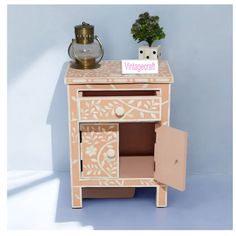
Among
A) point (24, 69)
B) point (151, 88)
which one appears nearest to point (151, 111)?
point (151, 88)

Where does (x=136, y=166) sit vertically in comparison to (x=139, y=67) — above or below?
below

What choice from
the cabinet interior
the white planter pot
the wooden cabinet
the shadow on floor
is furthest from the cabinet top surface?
the shadow on floor

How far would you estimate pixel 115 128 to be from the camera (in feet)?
6.48

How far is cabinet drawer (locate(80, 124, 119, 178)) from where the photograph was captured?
199 cm

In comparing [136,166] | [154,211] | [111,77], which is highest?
[111,77]

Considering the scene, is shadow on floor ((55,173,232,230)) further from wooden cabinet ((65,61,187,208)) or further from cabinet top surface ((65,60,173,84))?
cabinet top surface ((65,60,173,84))

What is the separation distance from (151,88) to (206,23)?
0.50 m

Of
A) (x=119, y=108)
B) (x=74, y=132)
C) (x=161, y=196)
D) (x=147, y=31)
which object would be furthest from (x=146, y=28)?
(x=161, y=196)

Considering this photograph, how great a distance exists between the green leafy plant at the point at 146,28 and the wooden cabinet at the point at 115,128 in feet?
0.44

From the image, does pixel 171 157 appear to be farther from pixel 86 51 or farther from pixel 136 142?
pixel 86 51

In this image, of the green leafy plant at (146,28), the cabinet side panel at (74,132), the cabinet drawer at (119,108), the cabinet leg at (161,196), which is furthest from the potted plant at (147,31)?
the cabinet leg at (161,196)

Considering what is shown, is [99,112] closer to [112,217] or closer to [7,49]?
[112,217]

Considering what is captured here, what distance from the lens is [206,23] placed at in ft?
7.23

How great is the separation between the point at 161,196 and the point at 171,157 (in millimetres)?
200
